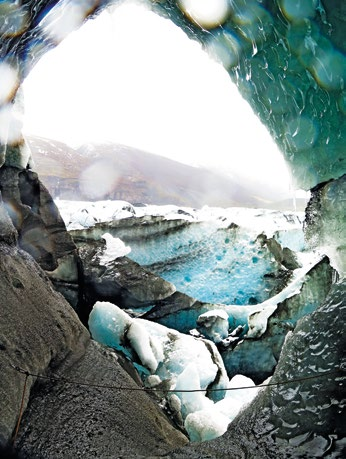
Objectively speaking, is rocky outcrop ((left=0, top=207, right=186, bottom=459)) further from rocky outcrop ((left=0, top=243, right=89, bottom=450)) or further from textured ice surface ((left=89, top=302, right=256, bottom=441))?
textured ice surface ((left=89, top=302, right=256, bottom=441))

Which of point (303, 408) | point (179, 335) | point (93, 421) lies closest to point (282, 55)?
point (303, 408)

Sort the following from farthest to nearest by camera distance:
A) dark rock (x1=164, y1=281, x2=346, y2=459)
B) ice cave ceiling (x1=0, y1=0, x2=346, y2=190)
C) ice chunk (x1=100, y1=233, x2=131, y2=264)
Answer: ice chunk (x1=100, y1=233, x2=131, y2=264) → ice cave ceiling (x1=0, y1=0, x2=346, y2=190) → dark rock (x1=164, y1=281, x2=346, y2=459)

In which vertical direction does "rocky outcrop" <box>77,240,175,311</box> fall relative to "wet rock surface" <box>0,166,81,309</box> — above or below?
below

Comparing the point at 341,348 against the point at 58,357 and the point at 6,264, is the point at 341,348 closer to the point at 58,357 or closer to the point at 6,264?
the point at 58,357

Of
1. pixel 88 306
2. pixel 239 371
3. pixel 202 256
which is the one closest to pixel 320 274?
Result: pixel 239 371

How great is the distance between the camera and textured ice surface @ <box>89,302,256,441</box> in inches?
198

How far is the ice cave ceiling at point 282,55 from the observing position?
286cm

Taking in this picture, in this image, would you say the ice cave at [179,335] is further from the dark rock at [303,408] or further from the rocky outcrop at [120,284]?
the rocky outcrop at [120,284]

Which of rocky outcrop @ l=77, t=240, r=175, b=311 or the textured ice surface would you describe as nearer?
the textured ice surface

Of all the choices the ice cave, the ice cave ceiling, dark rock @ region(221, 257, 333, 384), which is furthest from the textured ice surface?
the ice cave ceiling

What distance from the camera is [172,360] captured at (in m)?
6.12

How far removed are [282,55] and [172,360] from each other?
4.50 metres

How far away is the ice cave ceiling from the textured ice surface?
2.98 meters

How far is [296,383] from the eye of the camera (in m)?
2.76
